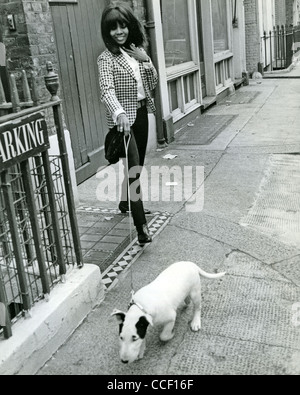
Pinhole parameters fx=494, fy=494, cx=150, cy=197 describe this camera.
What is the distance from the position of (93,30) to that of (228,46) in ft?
25.8

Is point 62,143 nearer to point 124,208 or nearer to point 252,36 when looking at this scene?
point 124,208

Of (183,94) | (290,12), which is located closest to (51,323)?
(183,94)

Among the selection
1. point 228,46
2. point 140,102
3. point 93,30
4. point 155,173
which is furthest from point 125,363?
point 228,46

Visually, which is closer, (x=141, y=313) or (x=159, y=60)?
(x=141, y=313)

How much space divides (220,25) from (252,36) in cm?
335

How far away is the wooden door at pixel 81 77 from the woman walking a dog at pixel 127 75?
1554 mm

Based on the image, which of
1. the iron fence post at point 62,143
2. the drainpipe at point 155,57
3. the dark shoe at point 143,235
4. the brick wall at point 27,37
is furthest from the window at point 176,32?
the iron fence post at point 62,143

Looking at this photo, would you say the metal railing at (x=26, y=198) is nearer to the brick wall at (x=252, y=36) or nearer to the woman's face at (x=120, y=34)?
the woman's face at (x=120, y=34)

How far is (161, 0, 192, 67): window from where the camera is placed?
910 cm

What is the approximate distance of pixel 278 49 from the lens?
1895 cm

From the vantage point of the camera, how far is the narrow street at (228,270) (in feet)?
9.67

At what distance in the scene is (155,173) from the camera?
6836 millimetres
